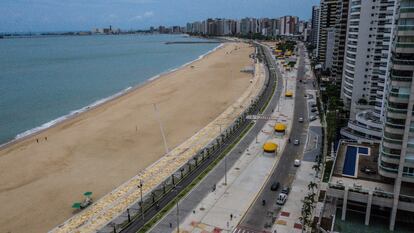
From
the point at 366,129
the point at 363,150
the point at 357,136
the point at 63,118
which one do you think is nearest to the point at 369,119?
the point at 366,129

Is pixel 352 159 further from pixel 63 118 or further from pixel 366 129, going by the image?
pixel 63 118

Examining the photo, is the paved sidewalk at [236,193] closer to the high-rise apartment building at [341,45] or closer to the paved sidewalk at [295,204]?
the paved sidewalk at [295,204]

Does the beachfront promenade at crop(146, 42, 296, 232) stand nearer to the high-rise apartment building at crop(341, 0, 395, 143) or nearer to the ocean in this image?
the high-rise apartment building at crop(341, 0, 395, 143)

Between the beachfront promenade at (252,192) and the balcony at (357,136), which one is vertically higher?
the balcony at (357,136)

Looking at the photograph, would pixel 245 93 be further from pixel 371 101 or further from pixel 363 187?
pixel 363 187

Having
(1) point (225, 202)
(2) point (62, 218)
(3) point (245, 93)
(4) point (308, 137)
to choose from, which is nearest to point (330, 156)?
(4) point (308, 137)

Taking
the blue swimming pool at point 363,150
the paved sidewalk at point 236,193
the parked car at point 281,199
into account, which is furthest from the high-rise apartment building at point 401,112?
the paved sidewalk at point 236,193
